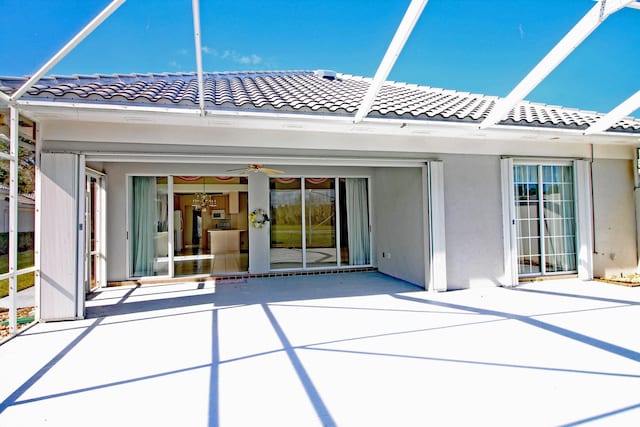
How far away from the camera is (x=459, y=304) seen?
5.64 m

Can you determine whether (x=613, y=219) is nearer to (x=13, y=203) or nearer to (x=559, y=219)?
(x=559, y=219)

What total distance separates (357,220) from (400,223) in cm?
166

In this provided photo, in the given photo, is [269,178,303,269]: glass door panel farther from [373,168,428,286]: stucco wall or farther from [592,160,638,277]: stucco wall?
[592,160,638,277]: stucco wall

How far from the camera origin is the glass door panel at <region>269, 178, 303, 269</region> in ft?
29.4

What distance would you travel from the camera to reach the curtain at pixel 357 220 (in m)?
9.23

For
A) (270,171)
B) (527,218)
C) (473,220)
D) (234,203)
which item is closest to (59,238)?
(270,171)

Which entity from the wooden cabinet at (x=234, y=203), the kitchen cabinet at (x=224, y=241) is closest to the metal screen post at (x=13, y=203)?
the kitchen cabinet at (x=224, y=241)

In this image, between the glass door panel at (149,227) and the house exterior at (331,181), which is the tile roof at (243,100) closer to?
the house exterior at (331,181)

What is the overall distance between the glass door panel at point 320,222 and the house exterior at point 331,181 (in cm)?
4

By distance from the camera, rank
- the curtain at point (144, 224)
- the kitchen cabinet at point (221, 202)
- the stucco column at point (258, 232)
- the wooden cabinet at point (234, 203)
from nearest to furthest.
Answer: the curtain at point (144, 224), the stucco column at point (258, 232), the wooden cabinet at point (234, 203), the kitchen cabinet at point (221, 202)

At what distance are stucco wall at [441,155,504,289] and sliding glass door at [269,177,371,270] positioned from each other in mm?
2843

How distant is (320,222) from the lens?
9219 millimetres

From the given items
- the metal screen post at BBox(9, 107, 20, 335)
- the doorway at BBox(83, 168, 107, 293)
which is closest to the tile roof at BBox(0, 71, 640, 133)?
the metal screen post at BBox(9, 107, 20, 335)

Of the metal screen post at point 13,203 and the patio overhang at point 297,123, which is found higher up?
the patio overhang at point 297,123
